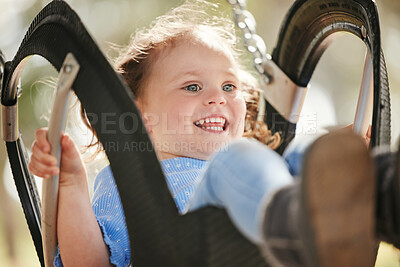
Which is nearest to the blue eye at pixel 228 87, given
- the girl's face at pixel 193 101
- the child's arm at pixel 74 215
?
the girl's face at pixel 193 101

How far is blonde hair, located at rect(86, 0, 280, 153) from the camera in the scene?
4.34 ft

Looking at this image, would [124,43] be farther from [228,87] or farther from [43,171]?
[43,171]

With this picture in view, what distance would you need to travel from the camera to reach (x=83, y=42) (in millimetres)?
774

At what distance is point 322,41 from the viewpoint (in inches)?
45.6

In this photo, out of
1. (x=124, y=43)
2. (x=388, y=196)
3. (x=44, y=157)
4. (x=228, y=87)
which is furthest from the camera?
(x=124, y=43)

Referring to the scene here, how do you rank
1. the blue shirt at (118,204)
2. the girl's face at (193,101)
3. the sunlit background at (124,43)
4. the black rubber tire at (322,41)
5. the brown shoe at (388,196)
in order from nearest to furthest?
the brown shoe at (388,196)
the black rubber tire at (322,41)
the blue shirt at (118,204)
the girl's face at (193,101)
the sunlit background at (124,43)

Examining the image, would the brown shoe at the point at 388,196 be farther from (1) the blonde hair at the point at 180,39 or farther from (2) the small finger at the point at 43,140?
(1) the blonde hair at the point at 180,39

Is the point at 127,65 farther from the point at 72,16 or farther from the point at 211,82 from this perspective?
the point at 72,16

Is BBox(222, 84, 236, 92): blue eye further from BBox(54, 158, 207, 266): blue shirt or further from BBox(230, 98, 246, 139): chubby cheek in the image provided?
BBox(54, 158, 207, 266): blue shirt

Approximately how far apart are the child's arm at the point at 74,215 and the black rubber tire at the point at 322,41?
1.54 feet

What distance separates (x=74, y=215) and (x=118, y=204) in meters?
0.15

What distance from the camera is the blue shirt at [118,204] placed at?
1.05m

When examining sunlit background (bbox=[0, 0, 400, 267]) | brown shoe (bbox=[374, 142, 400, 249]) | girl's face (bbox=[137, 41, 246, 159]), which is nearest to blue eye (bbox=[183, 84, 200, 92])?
girl's face (bbox=[137, 41, 246, 159])

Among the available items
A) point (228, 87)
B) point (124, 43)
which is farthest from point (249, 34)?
point (124, 43)
